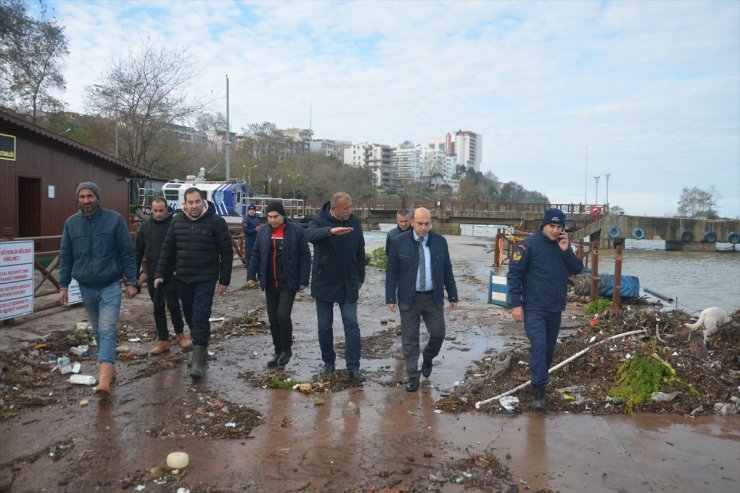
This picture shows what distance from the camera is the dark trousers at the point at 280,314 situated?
571 centimetres

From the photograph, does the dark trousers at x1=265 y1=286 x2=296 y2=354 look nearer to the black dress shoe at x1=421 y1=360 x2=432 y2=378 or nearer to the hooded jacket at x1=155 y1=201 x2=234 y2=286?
the hooded jacket at x1=155 y1=201 x2=234 y2=286

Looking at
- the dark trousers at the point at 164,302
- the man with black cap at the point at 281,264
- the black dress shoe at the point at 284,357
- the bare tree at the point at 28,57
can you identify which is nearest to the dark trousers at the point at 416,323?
the man with black cap at the point at 281,264

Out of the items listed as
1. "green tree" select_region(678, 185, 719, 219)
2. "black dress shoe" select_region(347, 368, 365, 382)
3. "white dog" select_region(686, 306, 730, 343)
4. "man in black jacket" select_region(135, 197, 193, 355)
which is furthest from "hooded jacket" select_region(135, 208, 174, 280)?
"green tree" select_region(678, 185, 719, 219)

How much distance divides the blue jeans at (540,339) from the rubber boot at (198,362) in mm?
3094

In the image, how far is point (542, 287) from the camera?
4.85m

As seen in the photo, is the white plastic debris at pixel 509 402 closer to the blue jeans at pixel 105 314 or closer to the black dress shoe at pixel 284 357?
the black dress shoe at pixel 284 357

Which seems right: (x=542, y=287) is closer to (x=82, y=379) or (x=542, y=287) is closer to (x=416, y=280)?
(x=416, y=280)

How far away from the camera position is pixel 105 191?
1678cm

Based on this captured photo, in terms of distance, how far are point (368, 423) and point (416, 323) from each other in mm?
1298

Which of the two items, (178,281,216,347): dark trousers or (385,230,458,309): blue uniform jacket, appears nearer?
(385,230,458,309): blue uniform jacket

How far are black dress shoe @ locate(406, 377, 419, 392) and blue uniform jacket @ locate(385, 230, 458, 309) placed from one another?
72cm

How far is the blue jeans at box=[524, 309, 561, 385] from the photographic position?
4.74 m

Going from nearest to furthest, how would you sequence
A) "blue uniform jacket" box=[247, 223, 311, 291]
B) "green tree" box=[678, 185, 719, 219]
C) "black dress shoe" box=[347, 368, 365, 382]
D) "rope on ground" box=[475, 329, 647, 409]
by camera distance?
"rope on ground" box=[475, 329, 647, 409] → "black dress shoe" box=[347, 368, 365, 382] → "blue uniform jacket" box=[247, 223, 311, 291] → "green tree" box=[678, 185, 719, 219]

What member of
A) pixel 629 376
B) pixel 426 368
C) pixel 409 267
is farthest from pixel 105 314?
pixel 629 376
